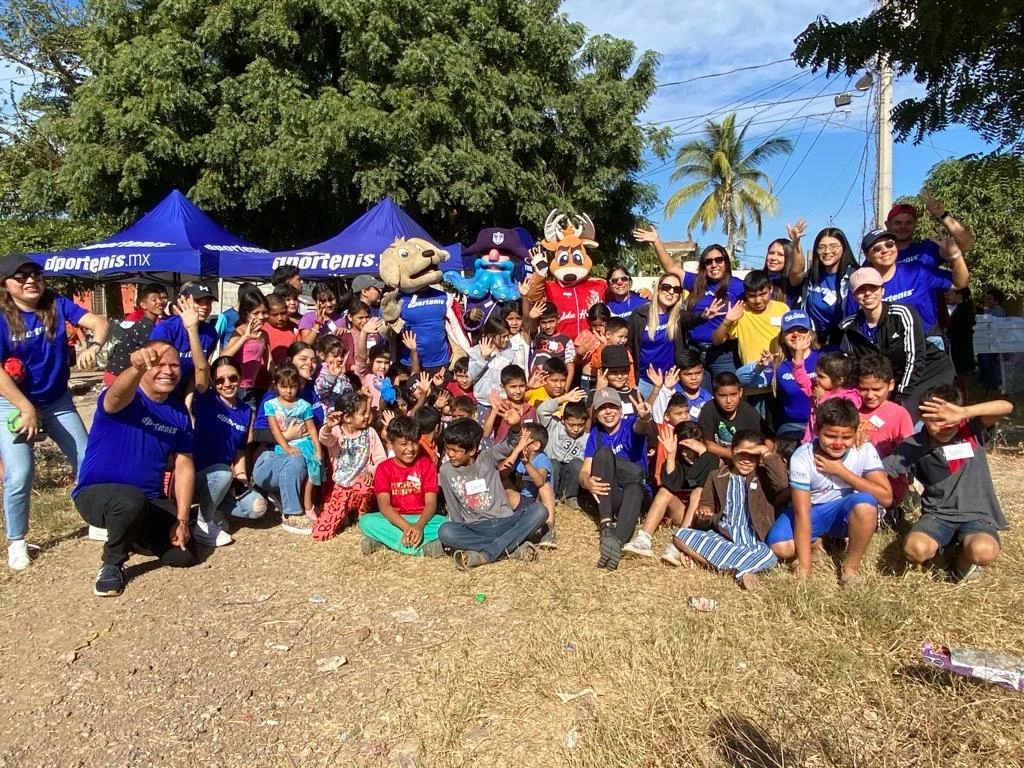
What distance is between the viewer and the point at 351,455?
5.17 meters

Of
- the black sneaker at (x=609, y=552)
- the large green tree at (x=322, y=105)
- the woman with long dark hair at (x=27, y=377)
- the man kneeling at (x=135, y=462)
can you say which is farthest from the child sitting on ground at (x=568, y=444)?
the large green tree at (x=322, y=105)

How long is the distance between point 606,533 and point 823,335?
7.08 ft

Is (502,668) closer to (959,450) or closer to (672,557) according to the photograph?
(672,557)

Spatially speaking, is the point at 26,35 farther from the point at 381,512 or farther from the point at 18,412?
the point at 381,512

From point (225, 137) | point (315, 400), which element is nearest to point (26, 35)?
point (225, 137)

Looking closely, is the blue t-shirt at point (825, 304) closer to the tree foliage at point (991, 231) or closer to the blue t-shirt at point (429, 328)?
the blue t-shirt at point (429, 328)

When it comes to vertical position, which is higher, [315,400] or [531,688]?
[315,400]

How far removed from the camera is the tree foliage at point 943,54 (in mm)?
4324

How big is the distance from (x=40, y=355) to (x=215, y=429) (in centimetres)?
114

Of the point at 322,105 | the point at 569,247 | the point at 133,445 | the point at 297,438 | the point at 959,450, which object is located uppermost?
the point at 322,105

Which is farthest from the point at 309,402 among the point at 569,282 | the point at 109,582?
the point at 569,282

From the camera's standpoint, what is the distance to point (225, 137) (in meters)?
12.8

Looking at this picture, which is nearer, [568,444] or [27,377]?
[27,377]

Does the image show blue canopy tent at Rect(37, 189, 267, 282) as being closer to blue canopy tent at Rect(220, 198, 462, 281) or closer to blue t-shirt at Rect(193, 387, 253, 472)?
blue canopy tent at Rect(220, 198, 462, 281)
